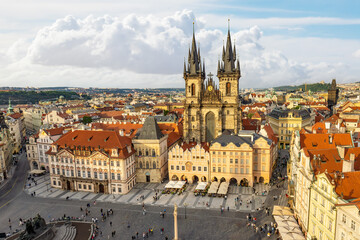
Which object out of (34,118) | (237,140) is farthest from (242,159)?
(34,118)

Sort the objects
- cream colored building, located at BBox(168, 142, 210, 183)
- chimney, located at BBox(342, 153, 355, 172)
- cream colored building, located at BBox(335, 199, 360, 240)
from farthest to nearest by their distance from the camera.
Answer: cream colored building, located at BBox(168, 142, 210, 183), chimney, located at BBox(342, 153, 355, 172), cream colored building, located at BBox(335, 199, 360, 240)

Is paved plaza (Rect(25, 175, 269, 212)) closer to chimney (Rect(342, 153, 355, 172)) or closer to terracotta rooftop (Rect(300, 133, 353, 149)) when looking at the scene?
terracotta rooftop (Rect(300, 133, 353, 149))

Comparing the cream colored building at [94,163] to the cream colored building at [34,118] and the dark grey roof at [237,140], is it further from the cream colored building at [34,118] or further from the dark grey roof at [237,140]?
the cream colored building at [34,118]

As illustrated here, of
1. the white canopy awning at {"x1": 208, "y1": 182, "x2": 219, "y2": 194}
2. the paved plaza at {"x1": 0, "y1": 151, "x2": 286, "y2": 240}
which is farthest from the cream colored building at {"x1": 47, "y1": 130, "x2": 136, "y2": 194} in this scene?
the white canopy awning at {"x1": 208, "y1": 182, "x2": 219, "y2": 194}

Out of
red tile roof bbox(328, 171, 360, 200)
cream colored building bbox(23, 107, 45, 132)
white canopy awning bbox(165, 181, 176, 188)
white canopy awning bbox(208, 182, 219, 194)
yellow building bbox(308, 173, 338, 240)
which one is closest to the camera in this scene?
red tile roof bbox(328, 171, 360, 200)

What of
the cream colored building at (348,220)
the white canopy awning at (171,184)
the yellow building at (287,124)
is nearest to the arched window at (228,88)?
the yellow building at (287,124)

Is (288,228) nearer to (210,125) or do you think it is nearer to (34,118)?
(210,125)
